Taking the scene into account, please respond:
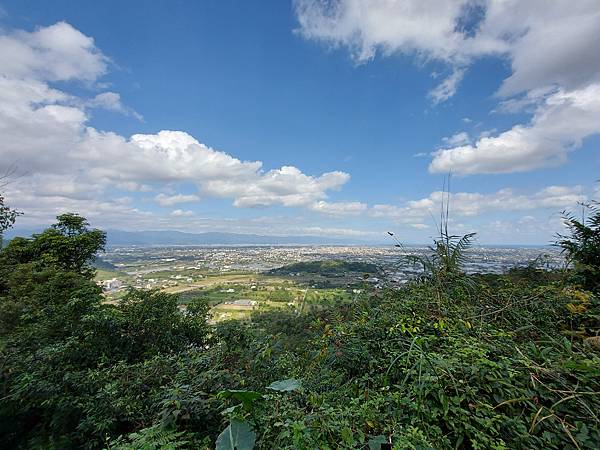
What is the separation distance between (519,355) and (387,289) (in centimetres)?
136

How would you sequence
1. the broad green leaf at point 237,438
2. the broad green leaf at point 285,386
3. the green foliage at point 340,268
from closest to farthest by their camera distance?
the broad green leaf at point 237,438 → the broad green leaf at point 285,386 → the green foliage at point 340,268

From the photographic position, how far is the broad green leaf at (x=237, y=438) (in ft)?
4.50

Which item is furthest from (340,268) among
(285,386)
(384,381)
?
(285,386)

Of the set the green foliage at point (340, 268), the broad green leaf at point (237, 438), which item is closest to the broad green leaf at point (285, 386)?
the broad green leaf at point (237, 438)

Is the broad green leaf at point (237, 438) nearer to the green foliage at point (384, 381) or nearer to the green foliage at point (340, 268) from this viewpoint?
the green foliage at point (384, 381)

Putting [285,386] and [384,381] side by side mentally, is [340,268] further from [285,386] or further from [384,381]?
[285,386]

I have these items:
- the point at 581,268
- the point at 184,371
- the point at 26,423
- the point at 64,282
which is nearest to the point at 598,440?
the point at 581,268

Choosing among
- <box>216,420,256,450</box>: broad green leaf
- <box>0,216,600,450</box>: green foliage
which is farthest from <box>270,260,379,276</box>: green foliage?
<box>216,420,256,450</box>: broad green leaf

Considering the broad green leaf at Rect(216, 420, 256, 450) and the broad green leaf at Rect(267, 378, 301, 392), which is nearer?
the broad green leaf at Rect(216, 420, 256, 450)

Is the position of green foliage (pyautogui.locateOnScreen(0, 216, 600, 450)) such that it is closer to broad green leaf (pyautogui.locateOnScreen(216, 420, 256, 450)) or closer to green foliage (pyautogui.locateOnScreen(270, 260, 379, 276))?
broad green leaf (pyautogui.locateOnScreen(216, 420, 256, 450))

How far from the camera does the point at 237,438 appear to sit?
4.63 feet

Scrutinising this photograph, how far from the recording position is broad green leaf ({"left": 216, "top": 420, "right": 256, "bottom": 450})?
1.37m

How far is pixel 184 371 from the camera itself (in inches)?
126

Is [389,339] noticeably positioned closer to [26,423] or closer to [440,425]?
[440,425]
